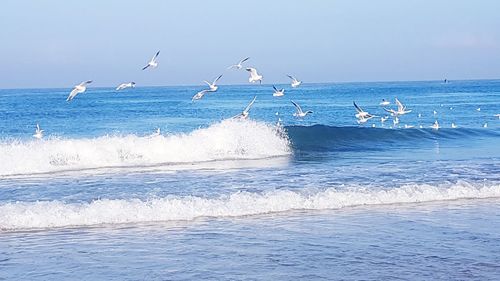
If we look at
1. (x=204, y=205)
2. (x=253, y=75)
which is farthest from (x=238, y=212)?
(x=253, y=75)

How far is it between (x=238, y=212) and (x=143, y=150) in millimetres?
11586

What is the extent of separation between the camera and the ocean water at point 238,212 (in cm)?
893

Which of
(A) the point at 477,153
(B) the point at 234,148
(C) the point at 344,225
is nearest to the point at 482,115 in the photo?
(A) the point at 477,153

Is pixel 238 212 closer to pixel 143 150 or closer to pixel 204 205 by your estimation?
pixel 204 205

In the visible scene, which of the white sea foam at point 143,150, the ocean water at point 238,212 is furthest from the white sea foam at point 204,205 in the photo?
the white sea foam at point 143,150

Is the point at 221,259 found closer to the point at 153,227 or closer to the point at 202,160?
the point at 153,227

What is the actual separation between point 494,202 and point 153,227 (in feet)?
22.1

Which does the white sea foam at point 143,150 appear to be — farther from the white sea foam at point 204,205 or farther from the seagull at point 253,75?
the white sea foam at point 204,205

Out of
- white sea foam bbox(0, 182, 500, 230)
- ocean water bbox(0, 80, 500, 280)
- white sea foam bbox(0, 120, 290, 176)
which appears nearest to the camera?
ocean water bbox(0, 80, 500, 280)

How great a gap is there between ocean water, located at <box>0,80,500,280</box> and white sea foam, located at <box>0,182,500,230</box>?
0.11 ft

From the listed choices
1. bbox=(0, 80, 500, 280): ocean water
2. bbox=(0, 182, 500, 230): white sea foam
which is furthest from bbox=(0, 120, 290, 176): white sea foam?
bbox=(0, 182, 500, 230): white sea foam

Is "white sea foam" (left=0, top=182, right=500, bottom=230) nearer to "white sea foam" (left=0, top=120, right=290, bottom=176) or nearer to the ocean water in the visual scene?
the ocean water

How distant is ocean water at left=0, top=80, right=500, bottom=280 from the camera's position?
29.3ft

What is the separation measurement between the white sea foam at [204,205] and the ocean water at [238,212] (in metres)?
0.03
